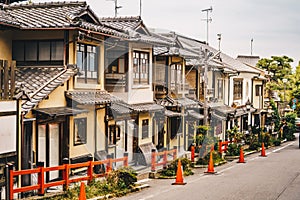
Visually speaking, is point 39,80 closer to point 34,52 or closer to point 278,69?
point 34,52

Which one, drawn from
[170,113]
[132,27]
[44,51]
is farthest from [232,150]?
[44,51]

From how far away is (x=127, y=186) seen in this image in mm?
18594

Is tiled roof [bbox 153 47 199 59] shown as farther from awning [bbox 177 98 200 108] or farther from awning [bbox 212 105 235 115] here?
awning [bbox 212 105 235 115]

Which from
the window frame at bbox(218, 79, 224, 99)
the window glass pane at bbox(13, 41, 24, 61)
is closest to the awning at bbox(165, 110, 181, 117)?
the window glass pane at bbox(13, 41, 24, 61)

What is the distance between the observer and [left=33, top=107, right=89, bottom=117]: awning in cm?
1831

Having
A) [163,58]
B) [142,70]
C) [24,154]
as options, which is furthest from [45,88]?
[163,58]

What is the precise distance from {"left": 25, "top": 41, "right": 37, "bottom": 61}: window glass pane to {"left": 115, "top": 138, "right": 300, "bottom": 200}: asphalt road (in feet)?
22.5

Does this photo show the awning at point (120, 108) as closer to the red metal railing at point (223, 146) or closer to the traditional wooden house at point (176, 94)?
the traditional wooden house at point (176, 94)

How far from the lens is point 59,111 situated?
19.3 m

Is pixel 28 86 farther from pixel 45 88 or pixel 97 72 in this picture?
pixel 97 72

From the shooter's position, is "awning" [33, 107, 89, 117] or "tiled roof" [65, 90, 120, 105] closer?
"awning" [33, 107, 89, 117]

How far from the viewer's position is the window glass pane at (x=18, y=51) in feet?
69.3

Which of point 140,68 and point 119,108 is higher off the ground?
point 140,68

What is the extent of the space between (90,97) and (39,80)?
2.83m
